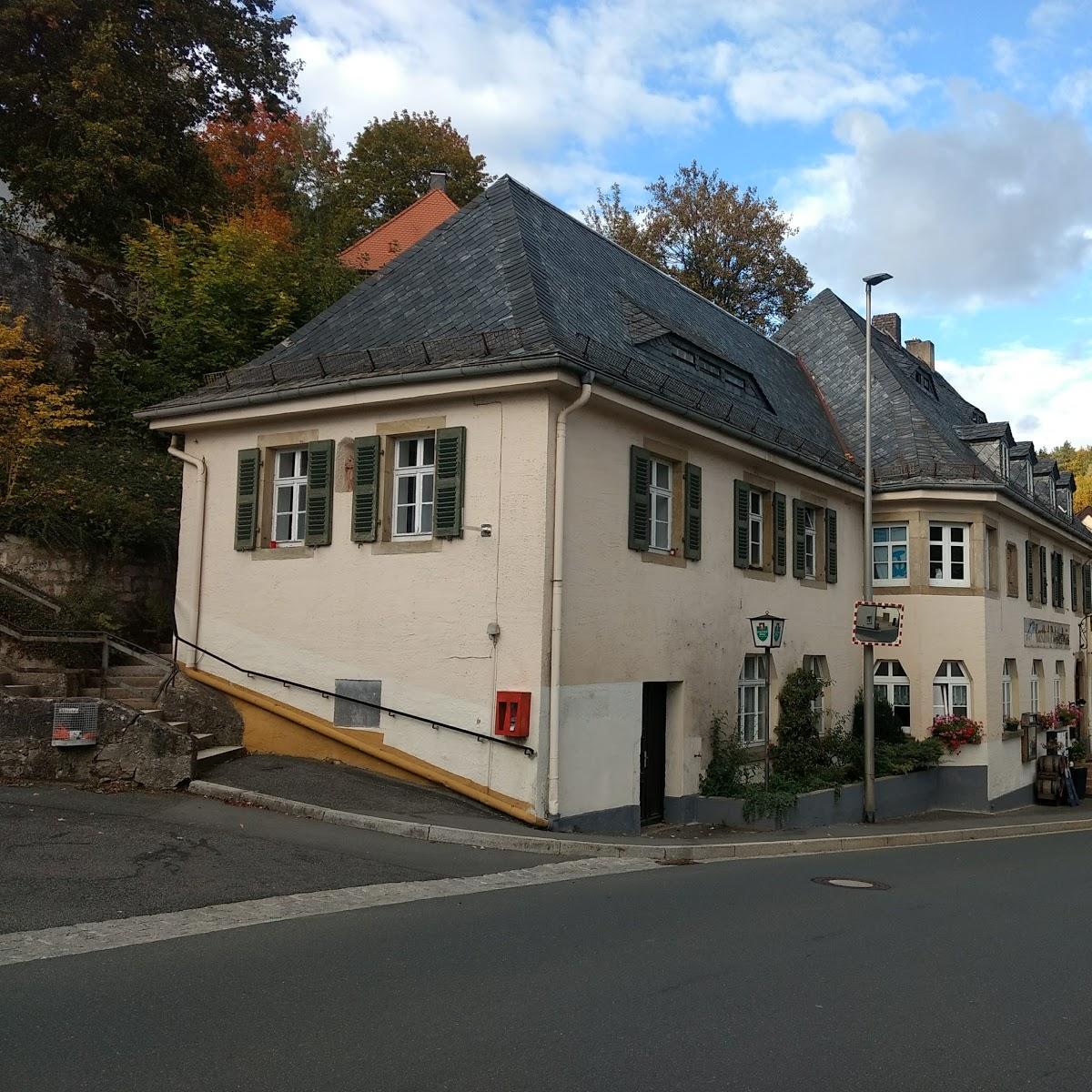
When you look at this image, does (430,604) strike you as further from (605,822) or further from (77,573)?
(77,573)

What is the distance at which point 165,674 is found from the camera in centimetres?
1573

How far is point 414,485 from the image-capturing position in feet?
49.1

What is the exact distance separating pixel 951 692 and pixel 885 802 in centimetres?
413

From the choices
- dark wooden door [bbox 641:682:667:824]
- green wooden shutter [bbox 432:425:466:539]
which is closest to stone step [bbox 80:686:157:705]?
green wooden shutter [bbox 432:425:466:539]

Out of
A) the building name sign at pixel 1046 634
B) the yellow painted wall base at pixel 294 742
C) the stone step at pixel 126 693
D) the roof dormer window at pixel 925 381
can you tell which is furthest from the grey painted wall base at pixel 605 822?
the roof dormer window at pixel 925 381

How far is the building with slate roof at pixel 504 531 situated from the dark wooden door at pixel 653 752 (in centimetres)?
5

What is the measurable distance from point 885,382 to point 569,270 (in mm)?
12484

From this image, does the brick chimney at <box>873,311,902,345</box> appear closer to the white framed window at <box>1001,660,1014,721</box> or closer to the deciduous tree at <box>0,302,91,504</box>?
the white framed window at <box>1001,660,1014,721</box>

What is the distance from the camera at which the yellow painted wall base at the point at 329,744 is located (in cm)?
1353

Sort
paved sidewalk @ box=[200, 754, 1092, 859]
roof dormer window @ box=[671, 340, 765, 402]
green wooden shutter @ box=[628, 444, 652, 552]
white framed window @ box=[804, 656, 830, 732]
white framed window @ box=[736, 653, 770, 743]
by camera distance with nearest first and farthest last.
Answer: paved sidewalk @ box=[200, 754, 1092, 859] < green wooden shutter @ box=[628, 444, 652, 552] < white framed window @ box=[736, 653, 770, 743] < roof dormer window @ box=[671, 340, 765, 402] < white framed window @ box=[804, 656, 830, 732]

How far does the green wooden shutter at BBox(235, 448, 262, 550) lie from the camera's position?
641 inches

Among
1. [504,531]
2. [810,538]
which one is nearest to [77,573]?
[504,531]

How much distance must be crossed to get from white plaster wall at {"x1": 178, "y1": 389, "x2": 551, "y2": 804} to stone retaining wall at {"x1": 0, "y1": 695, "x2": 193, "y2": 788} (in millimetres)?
2887

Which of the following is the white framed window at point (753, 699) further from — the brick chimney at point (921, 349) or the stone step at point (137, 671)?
the brick chimney at point (921, 349)
